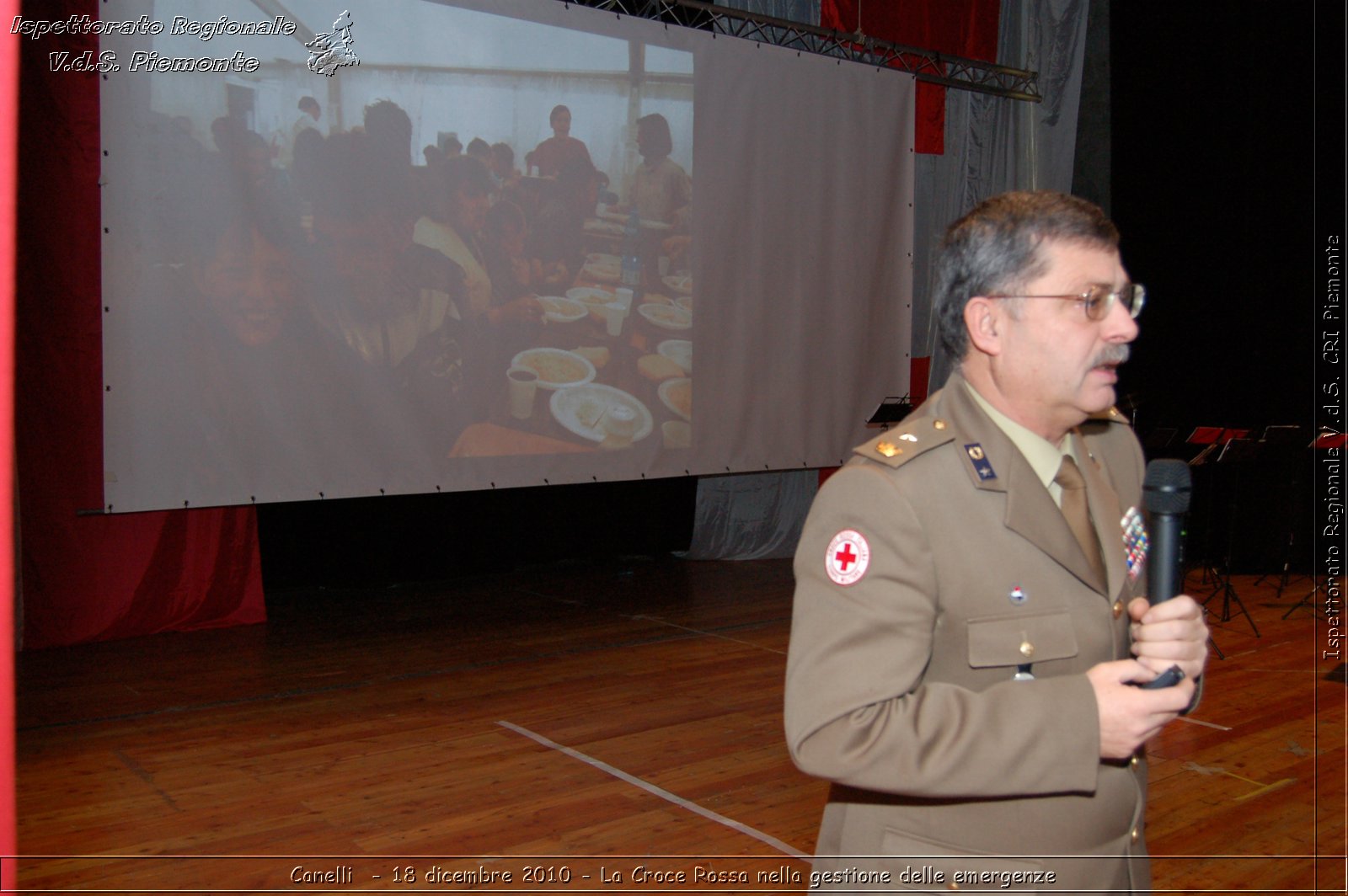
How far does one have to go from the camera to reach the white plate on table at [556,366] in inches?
206

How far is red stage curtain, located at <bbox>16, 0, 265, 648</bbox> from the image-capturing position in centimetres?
437

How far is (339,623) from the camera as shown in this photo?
5.61 m

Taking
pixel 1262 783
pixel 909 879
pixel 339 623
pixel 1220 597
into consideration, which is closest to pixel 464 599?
pixel 339 623

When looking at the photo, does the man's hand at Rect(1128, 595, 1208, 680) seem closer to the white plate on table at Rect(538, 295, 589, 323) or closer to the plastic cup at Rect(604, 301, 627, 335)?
the white plate on table at Rect(538, 295, 589, 323)

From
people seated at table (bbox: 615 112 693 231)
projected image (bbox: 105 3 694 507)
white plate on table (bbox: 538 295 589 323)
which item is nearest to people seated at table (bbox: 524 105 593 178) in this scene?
projected image (bbox: 105 3 694 507)

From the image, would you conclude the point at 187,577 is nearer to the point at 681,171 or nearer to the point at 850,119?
the point at 681,171

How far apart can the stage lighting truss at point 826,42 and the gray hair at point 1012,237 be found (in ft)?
15.3

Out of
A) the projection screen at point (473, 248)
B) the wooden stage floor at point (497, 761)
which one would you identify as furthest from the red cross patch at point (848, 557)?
the projection screen at point (473, 248)

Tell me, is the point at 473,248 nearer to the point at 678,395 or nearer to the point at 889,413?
the point at 678,395

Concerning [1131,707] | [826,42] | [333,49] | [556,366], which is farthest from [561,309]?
[1131,707]

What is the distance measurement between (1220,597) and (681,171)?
4224mm

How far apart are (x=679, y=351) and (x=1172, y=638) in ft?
15.8

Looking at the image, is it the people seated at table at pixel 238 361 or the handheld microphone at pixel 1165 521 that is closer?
the handheld microphone at pixel 1165 521

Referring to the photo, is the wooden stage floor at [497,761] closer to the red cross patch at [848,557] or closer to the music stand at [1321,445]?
the music stand at [1321,445]
